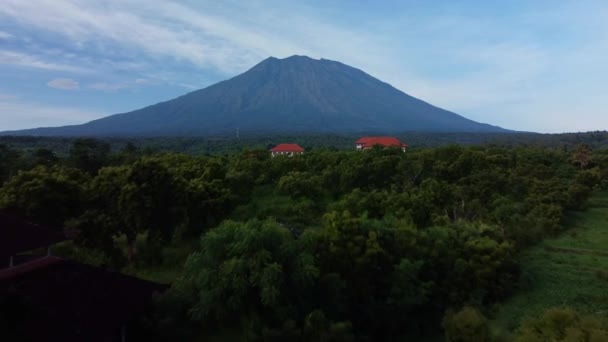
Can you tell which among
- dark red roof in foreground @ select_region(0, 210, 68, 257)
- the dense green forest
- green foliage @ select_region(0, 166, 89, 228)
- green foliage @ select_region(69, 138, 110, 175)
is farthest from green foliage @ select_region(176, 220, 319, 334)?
green foliage @ select_region(69, 138, 110, 175)

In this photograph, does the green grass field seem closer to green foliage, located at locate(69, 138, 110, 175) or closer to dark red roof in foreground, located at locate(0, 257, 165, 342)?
dark red roof in foreground, located at locate(0, 257, 165, 342)

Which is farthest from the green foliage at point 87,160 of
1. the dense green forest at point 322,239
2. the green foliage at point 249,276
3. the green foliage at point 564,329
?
the green foliage at point 564,329

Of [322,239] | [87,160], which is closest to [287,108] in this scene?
[87,160]

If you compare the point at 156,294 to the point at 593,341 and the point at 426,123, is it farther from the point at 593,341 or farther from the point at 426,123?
the point at 426,123

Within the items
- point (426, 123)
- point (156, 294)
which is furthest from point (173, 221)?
point (426, 123)

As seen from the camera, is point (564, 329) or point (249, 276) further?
point (249, 276)

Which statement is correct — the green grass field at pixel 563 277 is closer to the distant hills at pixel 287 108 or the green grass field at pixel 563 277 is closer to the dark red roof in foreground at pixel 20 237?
the dark red roof in foreground at pixel 20 237

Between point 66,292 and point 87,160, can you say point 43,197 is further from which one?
point 87,160
